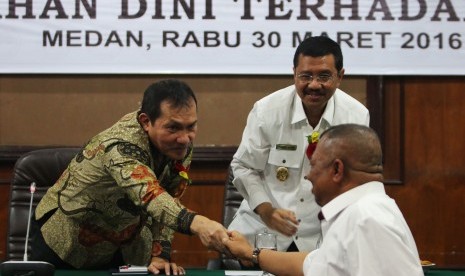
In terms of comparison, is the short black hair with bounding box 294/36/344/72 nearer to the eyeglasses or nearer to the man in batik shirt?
the eyeglasses

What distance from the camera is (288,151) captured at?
3.50 meters

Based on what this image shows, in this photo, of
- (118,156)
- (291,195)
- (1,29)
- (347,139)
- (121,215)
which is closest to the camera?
(347,139)

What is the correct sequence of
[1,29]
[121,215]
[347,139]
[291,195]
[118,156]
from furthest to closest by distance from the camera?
[1,29] → [291,195] → [121,215] → [118,156] → [347,139]

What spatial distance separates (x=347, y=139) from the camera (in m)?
2.11

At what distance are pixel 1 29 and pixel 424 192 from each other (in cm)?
259

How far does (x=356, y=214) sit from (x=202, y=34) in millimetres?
2872

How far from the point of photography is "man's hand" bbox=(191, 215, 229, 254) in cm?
270

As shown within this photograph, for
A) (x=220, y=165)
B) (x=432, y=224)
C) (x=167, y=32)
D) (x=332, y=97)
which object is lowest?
(x=432, y=224)

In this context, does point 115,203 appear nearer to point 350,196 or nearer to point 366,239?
point 350,196

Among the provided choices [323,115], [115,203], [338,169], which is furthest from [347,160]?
[323,115]

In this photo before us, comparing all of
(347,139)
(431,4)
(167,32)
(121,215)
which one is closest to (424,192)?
(431,4)

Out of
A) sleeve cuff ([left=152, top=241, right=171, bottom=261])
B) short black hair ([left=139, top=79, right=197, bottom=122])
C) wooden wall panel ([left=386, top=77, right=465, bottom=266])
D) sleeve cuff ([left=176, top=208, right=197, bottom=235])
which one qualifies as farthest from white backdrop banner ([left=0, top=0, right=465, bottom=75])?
sleeve cuff ([left=176, top=208, right=197, bottom=235])

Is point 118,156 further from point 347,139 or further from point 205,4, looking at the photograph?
point 205,4

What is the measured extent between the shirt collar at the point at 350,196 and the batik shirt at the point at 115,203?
728mm
